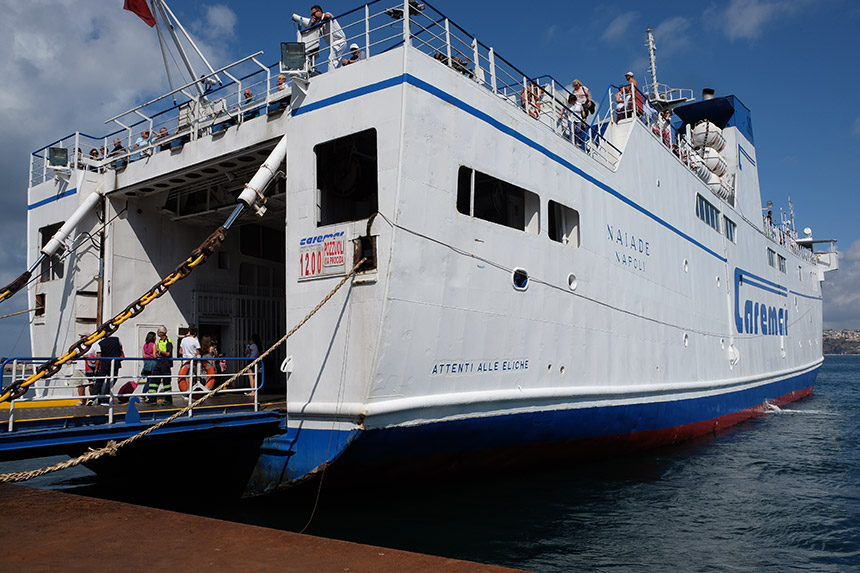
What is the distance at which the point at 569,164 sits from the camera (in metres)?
11.1

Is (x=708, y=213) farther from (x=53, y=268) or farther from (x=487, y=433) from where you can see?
(x=53, y=268)

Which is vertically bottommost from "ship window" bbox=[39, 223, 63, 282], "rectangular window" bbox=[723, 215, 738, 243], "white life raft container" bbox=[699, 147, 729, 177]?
"ship window" bbox=[39, 223, 63, 282]

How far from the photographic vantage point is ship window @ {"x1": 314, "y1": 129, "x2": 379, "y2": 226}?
9055 millimetres

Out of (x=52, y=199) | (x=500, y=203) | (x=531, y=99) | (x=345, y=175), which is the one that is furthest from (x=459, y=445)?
(x=52, y=199)

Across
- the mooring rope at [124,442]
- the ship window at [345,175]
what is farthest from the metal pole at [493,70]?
the mooring rope at [124,442]

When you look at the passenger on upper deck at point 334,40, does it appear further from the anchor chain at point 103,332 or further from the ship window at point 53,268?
the ship window at point 53,268

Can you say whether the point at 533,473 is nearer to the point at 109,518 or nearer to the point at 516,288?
the point at 516,288

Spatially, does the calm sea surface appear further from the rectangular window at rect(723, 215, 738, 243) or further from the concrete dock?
the rectangular window at rect(723, 215, 738, 243)

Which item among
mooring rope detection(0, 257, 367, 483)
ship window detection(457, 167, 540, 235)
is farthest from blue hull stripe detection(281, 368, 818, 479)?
ship window detection(457, 167, 540, 235)

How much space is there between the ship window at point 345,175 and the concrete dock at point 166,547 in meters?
5.12

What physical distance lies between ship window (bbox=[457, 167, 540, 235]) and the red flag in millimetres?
7219

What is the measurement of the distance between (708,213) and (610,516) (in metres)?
11.5

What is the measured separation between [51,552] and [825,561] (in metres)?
7.70

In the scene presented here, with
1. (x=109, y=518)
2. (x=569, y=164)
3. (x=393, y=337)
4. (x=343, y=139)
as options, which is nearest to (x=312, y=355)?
(x=393, y=337)
